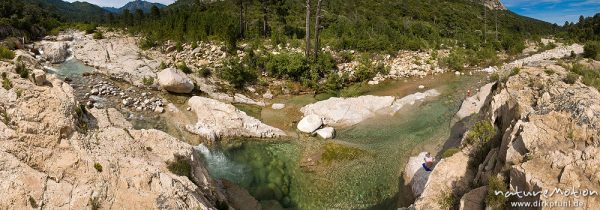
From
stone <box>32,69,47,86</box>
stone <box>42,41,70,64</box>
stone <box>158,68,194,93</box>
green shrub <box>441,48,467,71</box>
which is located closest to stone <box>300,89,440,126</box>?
stone <box>158,68,194,93</box>

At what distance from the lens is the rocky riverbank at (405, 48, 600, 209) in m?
8.22

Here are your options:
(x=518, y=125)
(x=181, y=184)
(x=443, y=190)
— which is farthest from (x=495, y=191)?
(x=181, y=184)

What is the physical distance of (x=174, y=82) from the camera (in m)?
26.0

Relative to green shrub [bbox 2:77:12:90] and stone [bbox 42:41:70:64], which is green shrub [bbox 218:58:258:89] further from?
green shrub [bbox 2:77:12:90]

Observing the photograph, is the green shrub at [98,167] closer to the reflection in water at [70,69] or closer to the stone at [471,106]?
the stone at [471,106]

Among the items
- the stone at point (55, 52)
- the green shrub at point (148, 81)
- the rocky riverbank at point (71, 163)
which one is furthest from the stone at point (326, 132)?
the stone at point (55, 52)

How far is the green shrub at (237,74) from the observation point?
29.7 m

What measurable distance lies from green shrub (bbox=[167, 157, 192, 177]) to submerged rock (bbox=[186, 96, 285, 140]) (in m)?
6.65

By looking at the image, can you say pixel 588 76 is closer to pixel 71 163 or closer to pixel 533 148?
pixel 533 148

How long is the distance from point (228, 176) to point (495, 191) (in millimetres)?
11879

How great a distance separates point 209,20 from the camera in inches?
1812

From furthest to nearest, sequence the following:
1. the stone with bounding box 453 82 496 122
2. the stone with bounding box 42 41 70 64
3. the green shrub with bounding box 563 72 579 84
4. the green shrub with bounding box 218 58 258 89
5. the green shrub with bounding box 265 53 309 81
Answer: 1. the stone with bounding box 42 41 70 64
2. the green shrub with bounding box 265 53 309 81
3. the green shrub with bounding box 218 58 258 89
4. the stone with bounding box 453 82 496 122
5. the green shrub with bounding box 563 72 579 84

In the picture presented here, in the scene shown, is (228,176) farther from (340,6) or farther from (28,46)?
(340,6)

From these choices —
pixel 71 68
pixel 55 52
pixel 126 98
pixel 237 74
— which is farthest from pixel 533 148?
pixel 55 52
